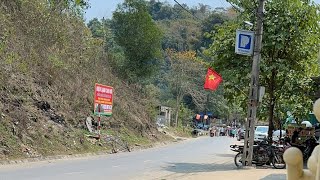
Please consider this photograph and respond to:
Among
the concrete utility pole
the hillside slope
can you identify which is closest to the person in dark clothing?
the concrete utility pole

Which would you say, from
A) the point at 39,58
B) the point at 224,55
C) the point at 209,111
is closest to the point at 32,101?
the point at 39,58

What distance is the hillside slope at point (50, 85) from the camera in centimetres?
2286

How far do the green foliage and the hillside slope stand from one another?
2.94m

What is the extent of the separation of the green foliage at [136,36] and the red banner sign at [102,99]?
12.2 metres

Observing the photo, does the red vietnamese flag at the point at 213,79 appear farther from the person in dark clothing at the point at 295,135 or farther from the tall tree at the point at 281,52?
the person in dark clothing at the point at 295,135

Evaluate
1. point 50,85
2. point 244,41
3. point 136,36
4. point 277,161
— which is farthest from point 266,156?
point 136,36

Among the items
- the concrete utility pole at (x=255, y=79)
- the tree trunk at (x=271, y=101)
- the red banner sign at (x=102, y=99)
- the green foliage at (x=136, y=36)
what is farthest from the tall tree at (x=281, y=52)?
the green foliage at (x=136, y=36)

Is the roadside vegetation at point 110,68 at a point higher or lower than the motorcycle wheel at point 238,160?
higher

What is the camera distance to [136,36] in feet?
139

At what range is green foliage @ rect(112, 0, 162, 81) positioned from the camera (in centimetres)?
4209

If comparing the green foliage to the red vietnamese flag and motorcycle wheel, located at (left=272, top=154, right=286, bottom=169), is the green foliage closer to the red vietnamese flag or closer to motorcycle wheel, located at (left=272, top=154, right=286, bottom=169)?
the red vietnamese flag

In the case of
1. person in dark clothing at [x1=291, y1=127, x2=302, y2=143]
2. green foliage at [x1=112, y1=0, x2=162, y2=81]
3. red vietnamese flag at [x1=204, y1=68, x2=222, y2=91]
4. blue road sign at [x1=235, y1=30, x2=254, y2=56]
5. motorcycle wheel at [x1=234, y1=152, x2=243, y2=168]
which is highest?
green foliage at [x1=112, y1=0, x2=162, y2=81]

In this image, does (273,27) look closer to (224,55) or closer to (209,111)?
(224,55)

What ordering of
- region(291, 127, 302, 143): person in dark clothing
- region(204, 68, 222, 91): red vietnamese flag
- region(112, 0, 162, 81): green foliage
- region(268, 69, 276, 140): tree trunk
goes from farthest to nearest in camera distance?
region(112, 0, 162, 81): green foliage
region(291, 127, 302, 143): person in dark clothing
region(268, 69, 276, 140): tree trunk
region(204, 68, 222, 91): red vietnamese flag
